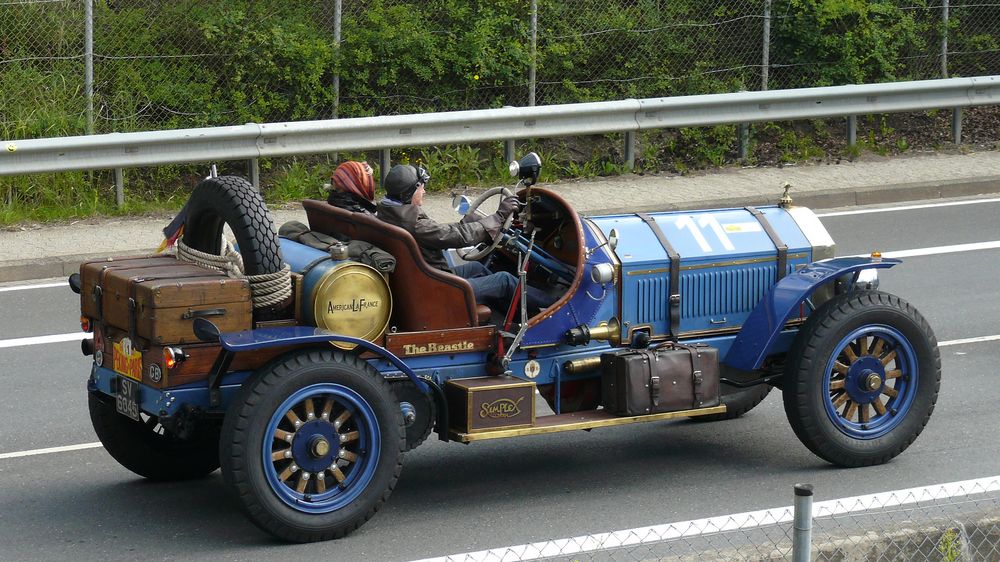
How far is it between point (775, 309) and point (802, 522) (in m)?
2.80

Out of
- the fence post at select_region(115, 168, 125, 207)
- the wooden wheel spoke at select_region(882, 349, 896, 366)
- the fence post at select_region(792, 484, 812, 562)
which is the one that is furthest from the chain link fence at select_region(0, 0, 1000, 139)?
the fence post at select_region(792, 484, 812, 562)

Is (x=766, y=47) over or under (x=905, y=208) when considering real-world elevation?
over

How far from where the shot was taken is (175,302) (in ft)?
20.4

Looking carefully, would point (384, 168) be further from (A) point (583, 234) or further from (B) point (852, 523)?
(B) point (852, 523)

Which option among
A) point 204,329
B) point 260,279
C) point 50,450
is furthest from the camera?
point 50,450

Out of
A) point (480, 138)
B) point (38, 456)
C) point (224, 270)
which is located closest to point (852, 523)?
point (224, 270)

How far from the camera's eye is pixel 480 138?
1450cm

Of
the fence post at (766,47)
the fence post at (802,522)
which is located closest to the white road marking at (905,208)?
the fence post at (766,47)

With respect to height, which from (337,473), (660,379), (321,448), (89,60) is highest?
(89,60)

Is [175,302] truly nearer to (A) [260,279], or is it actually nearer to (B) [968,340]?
(A) [260,279]

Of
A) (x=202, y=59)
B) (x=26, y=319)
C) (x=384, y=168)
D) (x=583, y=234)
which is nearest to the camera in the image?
(x=583, y=234)

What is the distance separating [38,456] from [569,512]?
294cm

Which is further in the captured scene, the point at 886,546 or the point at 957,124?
the point at 957,124

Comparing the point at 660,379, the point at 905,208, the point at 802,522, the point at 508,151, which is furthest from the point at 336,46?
the point at 802,522
